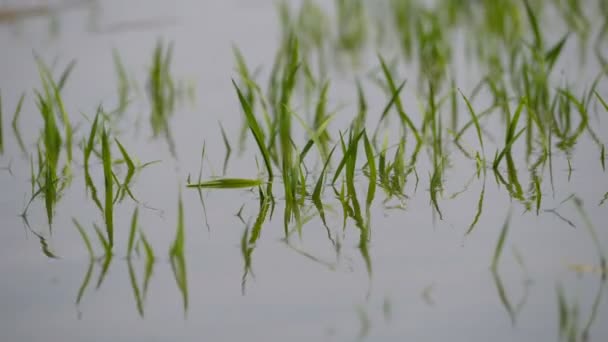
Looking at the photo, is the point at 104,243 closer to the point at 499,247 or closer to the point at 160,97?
the point at 499,247

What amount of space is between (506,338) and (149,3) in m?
5.00

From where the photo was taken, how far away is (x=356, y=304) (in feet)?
5.01

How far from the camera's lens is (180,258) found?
1752 millimetres

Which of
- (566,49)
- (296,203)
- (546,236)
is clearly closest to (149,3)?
(566,49)

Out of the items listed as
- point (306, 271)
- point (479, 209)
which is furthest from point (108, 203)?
point (479, 209)

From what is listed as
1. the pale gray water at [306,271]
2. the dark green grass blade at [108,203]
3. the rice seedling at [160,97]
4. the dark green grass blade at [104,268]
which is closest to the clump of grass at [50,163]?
the pale gray water at [306,271]

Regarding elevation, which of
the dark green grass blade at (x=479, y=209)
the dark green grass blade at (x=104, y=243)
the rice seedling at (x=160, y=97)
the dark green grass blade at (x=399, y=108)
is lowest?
the dark green grass blade at (x=104, y=243)

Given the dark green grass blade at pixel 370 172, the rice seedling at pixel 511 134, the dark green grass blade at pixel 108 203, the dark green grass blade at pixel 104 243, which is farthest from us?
the rice seedling at pixel 511 134

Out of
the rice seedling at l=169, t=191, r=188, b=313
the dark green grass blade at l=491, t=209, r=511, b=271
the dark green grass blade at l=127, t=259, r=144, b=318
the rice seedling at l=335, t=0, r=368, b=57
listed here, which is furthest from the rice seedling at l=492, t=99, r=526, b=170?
the rice seedling at l=335, t=0, r=368, b=57

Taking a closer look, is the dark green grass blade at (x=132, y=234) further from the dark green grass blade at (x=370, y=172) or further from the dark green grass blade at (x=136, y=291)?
the dark green grass blade at (x=370, y=172)

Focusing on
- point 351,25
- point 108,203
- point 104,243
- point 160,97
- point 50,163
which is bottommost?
point 104,243

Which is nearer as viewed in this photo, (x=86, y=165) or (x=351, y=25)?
(x=86, y=165)

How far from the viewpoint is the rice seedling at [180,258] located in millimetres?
1619

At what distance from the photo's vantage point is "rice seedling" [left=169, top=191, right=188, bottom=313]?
1619 millimetres
